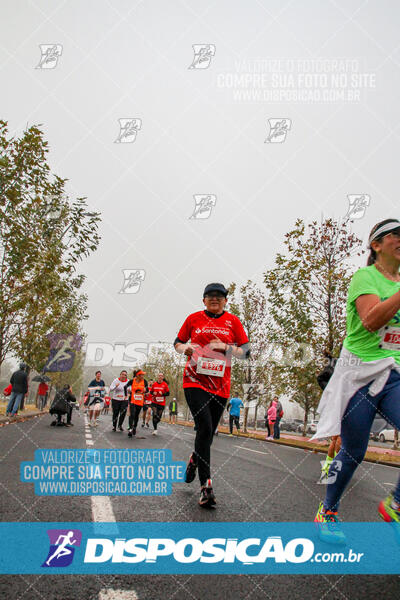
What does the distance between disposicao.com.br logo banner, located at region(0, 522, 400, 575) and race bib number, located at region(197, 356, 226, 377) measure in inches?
56.9

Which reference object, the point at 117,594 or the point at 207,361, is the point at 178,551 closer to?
the point at 117,594

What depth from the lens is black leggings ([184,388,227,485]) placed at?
3.98 meters

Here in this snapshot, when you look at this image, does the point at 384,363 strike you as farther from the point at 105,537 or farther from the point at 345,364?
the point at 105,537

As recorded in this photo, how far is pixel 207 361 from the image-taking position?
4043 millimetres

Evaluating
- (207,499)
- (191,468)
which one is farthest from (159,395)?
(207,499)

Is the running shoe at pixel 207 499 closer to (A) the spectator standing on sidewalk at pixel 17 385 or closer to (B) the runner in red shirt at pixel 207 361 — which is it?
(B) the runner in red shirt at pixel 207 361

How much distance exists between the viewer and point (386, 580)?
7.29ft

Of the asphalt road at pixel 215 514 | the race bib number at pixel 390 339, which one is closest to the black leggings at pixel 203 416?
the asphalt road at pixel 215 514

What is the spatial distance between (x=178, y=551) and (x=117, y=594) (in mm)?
592

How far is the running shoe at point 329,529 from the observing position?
8.35ft

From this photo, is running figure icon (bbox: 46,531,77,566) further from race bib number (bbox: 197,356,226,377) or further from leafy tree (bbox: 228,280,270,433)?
leafy tree (bbox: 228,280,270,433)

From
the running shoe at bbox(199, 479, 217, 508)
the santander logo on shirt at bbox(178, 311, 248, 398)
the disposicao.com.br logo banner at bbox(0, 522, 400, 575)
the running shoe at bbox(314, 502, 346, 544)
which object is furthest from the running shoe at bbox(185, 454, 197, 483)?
the running shoe at bbox(314, 502, 346, 544)

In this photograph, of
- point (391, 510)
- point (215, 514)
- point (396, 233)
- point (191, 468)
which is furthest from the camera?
Answer: point (191, 468)

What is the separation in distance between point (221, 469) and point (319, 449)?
31.0 ft
